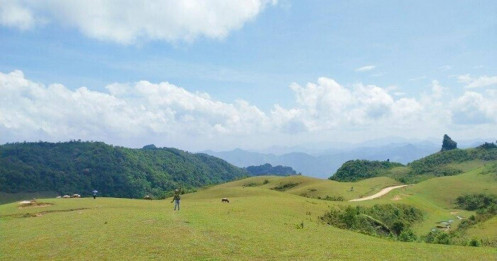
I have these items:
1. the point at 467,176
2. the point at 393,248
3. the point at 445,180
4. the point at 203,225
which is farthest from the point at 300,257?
the point at 467,176

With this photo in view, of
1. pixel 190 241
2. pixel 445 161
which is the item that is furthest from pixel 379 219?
pixel 445 161

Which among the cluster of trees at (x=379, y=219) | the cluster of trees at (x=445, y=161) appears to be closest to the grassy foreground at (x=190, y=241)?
the cluster of trees at (x=379, y=219)

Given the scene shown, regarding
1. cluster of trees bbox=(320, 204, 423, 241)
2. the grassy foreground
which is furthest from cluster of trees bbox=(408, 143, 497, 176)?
the grassy foreground

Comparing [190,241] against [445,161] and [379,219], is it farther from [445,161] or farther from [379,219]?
[445,161]

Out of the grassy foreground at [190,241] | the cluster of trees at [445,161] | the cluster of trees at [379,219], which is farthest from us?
the cluster of trees at [445,161]

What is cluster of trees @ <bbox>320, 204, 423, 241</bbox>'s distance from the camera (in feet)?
167

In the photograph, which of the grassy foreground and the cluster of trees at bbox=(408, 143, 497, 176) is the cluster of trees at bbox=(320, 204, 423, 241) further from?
the cluster of trees at bbox=(408, 143, 497, 176)

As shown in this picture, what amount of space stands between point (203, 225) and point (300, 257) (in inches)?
493

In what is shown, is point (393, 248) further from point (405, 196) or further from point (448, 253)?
point (405, 196)

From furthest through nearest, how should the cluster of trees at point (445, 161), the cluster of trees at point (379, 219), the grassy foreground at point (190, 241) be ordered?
the cluster of trees at point (445, 161) < the cluster of trees at point (379, 219) < the grassy foreground at point (190, 241)

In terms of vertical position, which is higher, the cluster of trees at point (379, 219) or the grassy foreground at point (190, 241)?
the grassy foreground at point (190, 241)

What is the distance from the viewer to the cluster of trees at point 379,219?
167 ft

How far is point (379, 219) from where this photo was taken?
226 ft

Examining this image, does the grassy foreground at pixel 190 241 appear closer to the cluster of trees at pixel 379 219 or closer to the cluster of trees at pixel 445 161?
the cluster of trees at pixel 379 219
